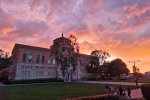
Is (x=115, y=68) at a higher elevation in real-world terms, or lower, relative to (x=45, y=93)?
higher

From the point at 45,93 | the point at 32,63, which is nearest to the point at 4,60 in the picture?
the point at 32,63

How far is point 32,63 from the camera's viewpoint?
2601 inches

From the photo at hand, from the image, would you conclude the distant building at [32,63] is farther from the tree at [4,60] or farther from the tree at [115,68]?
the tree at [115,68]

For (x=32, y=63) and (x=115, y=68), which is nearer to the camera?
(x=32, y=63)

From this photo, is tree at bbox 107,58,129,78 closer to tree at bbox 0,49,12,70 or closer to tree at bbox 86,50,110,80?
tree at bbox 86,50,110,80

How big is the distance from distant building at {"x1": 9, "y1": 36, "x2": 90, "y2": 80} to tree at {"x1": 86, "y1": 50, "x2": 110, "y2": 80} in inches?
685

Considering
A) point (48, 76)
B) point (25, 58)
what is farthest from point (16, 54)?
point (48, 76)

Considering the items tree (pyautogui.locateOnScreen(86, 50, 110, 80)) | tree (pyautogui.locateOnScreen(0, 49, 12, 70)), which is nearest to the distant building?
tree (pyautogui.locateOnScreen(0, 49, 12, 70))

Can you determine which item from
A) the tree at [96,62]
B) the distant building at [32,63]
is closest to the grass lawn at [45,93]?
the distant building at [32,63]

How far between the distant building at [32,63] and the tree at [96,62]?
17398mm

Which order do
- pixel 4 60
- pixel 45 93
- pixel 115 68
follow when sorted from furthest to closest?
pixel 115 68 < pixel 4 60 < pixel 45 93

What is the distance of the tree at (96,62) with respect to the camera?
84.6 m

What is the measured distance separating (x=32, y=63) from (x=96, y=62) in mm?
30681

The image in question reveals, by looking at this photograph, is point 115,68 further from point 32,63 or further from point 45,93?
point 45,93
